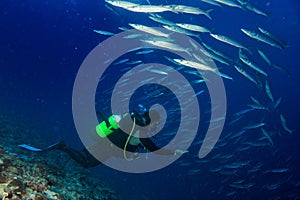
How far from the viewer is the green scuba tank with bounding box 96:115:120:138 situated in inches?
235

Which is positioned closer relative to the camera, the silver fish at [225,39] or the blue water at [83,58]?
the silver fish at [225,39]

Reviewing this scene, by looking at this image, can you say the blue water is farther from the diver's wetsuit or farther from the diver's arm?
the diver's arm

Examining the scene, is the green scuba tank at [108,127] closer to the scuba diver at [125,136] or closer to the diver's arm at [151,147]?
the scuba diver at [125,136]

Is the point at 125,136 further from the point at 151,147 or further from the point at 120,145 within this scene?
the point at 151,147

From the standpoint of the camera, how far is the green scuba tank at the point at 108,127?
19.6ft

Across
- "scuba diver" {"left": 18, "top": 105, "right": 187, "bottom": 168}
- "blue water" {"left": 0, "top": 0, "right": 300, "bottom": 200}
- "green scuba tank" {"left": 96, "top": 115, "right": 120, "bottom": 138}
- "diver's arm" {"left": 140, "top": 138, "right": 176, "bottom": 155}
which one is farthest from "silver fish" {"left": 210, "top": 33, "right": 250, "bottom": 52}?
"blue water" {"left": 0, "top": 0, "right": 300, "bottom": 200}

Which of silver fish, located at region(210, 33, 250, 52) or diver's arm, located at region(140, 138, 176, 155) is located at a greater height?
silver fish, located at region(210, 33, 250, 52)

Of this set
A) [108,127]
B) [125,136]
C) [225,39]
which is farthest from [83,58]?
[125,136]

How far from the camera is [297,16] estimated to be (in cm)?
4731

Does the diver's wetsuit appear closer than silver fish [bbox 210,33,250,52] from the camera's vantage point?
Yes

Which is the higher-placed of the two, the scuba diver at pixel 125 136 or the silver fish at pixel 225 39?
the silver fish at pixel 225 39

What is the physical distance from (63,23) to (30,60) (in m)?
17.1

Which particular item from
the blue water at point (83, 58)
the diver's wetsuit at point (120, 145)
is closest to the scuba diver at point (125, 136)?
the diver's wetsuit at point (120, 145)

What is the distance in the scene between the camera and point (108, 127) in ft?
20.2
